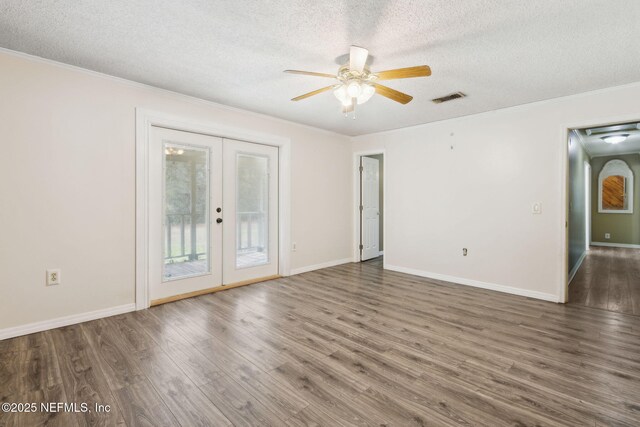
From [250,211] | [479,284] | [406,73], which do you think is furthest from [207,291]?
[479,284]

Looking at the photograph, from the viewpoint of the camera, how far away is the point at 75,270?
9.59 ft

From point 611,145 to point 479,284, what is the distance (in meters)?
5.46

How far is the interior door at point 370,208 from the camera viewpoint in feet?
19.8

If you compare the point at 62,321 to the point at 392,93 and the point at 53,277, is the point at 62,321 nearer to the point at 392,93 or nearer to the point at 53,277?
the point at 53,277

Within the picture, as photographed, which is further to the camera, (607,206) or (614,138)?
(607,206)

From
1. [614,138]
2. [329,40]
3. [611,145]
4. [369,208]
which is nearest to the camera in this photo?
[329,40]

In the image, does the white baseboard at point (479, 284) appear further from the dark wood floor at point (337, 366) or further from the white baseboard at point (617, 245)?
the white baseboard at point (617, 245)

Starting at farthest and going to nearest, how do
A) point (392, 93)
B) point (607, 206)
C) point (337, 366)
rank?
point (607, 206) < point (392, 93) < point (337, 366)

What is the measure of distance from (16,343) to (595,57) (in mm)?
5543

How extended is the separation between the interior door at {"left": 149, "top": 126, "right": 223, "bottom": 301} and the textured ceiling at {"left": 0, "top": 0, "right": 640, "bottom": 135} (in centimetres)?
75

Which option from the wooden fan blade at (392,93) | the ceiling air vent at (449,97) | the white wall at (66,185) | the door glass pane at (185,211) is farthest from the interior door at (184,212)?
the ceiling air vent at (449,97)

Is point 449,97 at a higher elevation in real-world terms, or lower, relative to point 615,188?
higher

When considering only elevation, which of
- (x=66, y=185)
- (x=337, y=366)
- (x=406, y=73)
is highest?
(x=406, y=73)

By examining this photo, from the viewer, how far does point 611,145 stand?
6.66 metres
